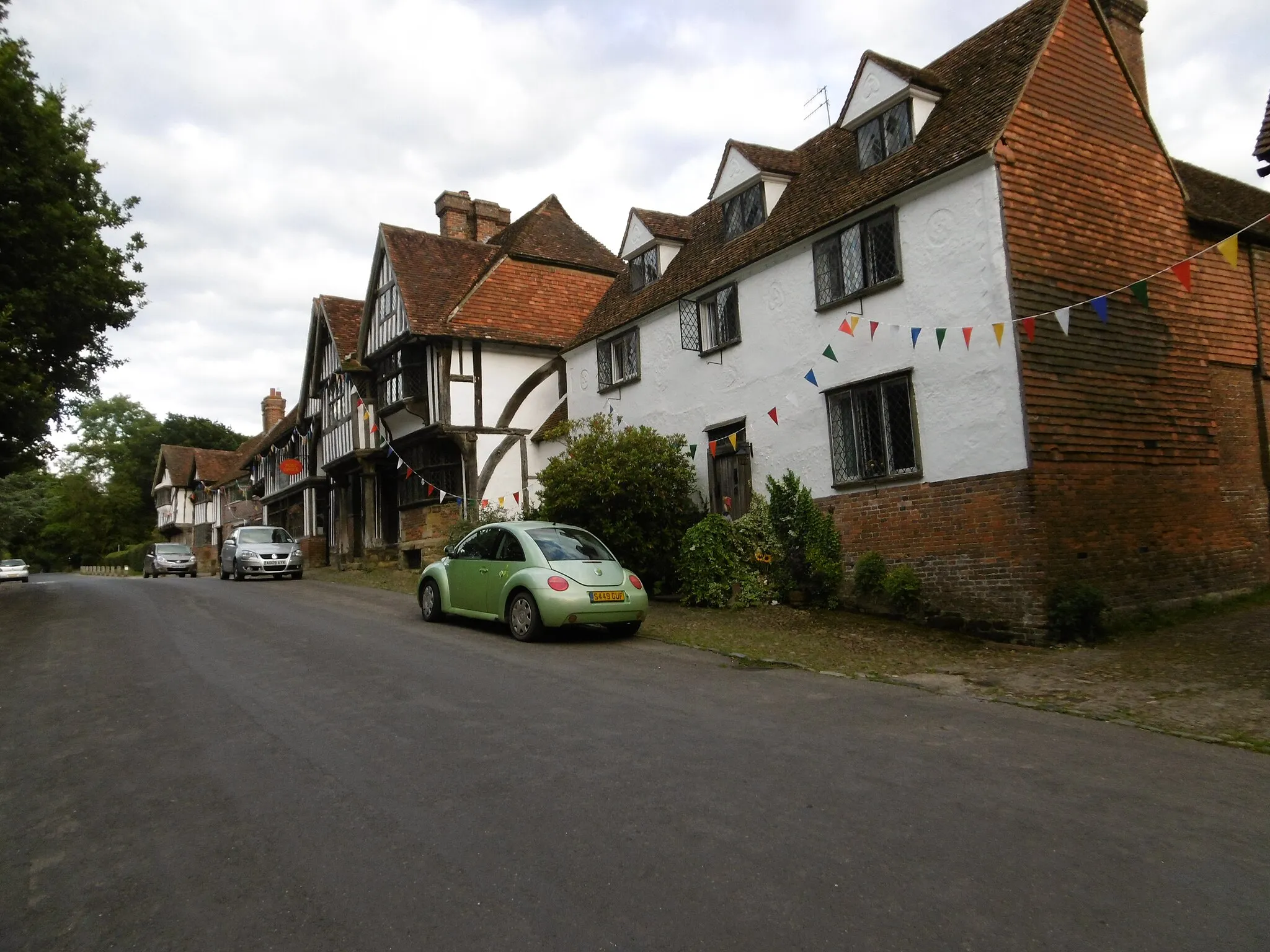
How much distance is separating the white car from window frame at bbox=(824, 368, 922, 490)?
42.8 meters

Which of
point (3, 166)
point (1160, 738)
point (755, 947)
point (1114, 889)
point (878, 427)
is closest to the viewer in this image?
point (755, 947)

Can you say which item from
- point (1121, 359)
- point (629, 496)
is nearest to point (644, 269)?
point (629, 496)

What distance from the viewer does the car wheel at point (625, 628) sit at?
461 inches

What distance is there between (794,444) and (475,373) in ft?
36.7

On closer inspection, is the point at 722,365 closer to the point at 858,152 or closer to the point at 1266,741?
the point at 858,152

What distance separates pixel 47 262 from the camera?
17.2 m

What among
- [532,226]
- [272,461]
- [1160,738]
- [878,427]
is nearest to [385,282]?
[532,226]

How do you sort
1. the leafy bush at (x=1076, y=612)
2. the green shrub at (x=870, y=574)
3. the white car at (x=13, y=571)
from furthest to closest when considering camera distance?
1. the white car at (x=13, y=571)
2. the green shrub at (x=870, y=574)
3. the leafy bush at (x=1076, y=612)

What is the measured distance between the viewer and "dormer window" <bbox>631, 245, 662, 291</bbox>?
65.6ft

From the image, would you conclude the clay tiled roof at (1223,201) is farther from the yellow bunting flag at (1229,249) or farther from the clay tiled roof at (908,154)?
the yellow bunting flag at (1229,249)

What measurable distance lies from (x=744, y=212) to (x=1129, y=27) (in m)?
7.33

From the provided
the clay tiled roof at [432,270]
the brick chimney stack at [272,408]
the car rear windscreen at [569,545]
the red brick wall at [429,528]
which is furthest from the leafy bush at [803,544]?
the brick chimney stack at [272,408]

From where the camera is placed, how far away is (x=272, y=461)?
140 feet

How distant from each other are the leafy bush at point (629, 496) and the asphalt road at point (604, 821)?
7769 millimetres
